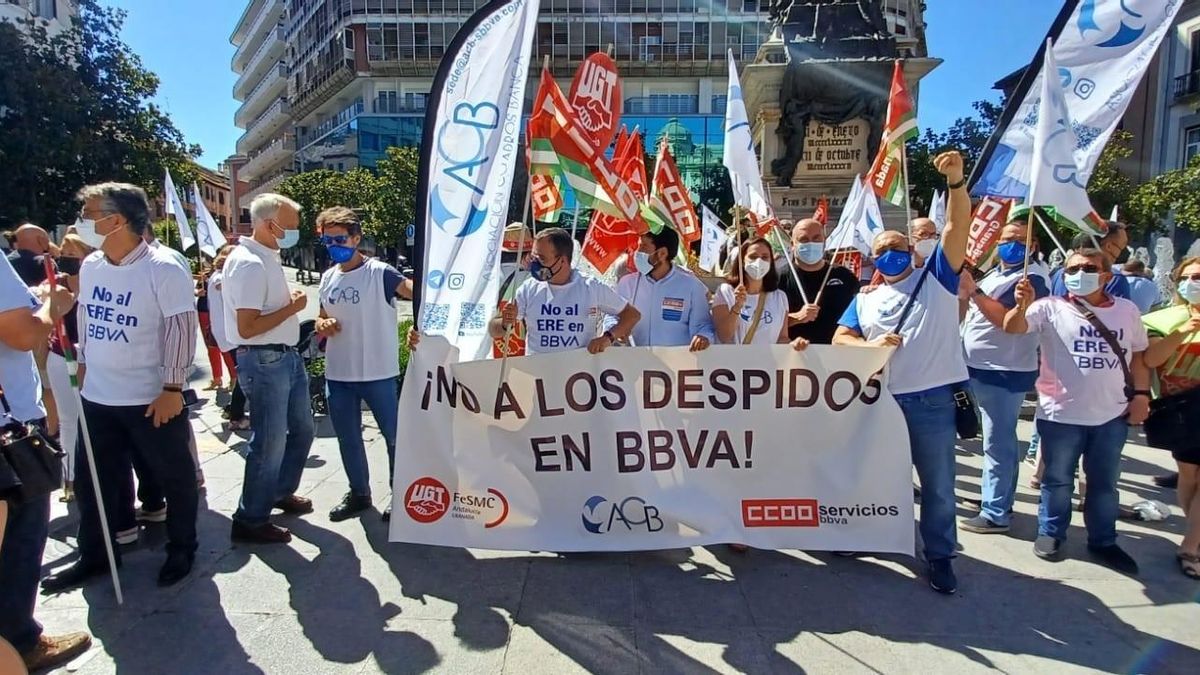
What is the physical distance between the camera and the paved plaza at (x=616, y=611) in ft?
9.61

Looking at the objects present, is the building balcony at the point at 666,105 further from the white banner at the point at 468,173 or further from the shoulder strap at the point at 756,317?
the white banner at the point at 468,173

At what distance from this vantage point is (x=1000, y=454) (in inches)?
170

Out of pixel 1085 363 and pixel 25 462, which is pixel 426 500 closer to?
pixel 25 462

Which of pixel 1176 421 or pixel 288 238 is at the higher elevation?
pixel 288 238

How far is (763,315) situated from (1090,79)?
2.24m

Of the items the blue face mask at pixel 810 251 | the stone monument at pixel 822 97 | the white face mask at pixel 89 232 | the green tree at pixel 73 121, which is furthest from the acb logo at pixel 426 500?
the green tree at pixel 73 121

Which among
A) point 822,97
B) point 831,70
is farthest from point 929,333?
point 831,70

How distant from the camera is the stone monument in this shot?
1377 cm

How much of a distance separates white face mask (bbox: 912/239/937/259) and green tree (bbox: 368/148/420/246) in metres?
29.8

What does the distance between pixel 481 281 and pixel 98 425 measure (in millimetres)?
2089

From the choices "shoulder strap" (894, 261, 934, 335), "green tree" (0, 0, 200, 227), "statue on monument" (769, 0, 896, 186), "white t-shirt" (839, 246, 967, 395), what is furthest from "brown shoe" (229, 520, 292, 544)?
"green tree" (0, 0, 200, 227)

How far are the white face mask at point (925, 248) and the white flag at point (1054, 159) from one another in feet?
1.62

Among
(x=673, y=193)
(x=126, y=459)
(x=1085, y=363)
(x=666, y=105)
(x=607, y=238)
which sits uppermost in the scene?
(x=666, y=105)

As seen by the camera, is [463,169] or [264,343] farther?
[264,343]
